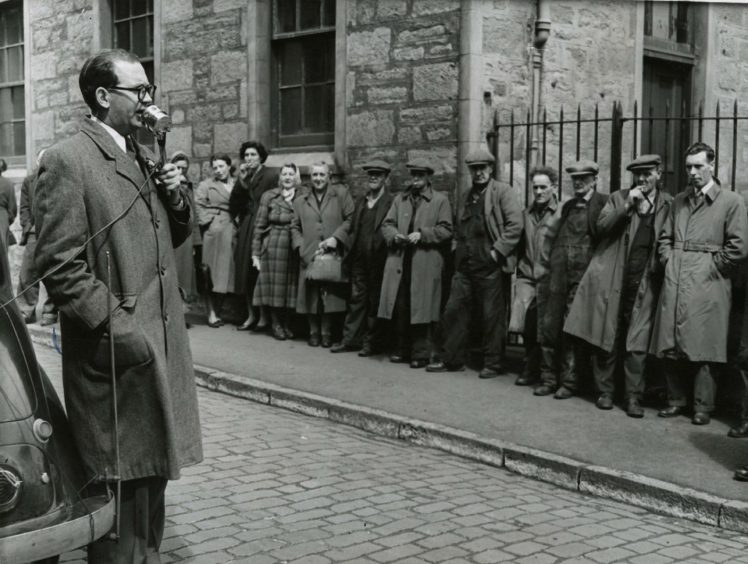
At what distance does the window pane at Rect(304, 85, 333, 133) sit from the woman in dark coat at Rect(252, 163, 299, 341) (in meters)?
1.01

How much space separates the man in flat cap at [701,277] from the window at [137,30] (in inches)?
348

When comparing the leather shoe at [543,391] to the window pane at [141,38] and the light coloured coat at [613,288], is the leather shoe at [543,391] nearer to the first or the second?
the light coloured coat at [613,288]

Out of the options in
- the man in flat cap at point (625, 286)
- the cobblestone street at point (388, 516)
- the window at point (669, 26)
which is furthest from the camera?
the window at point (669, 26)

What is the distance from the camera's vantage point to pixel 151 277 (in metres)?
3.75

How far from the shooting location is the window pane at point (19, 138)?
56.3ft

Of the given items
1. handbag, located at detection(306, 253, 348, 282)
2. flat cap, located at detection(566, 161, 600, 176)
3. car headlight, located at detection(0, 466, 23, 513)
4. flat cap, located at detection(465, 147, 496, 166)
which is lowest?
car headlight, located at detection(0, 466, 23, 513)

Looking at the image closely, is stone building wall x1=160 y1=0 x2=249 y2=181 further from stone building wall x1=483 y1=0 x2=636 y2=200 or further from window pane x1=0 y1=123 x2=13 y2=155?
window pane x1=0 y1=123 x2=13 y2=155

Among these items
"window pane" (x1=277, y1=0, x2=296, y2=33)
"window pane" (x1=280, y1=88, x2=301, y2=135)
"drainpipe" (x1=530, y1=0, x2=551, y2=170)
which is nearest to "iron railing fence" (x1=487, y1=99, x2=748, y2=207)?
"drainpipe" (x1=530, y1=0, x2=551, y2=170)

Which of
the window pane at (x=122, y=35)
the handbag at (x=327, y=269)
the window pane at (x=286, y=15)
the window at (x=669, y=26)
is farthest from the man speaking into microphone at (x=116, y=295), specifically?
the window pane at (x=122, y=35)

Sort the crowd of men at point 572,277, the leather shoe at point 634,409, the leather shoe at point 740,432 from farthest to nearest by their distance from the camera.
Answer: the leather shoe at point 634,409, the crowd of men at point 572,277, the leather shoe at point 740,432

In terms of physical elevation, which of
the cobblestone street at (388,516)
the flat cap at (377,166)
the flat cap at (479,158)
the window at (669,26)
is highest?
the window at (669,26)

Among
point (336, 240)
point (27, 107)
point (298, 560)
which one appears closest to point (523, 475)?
point (298, 560)

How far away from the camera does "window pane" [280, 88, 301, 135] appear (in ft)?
40.3

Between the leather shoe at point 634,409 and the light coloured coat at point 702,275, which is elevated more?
the light coloured coat at point 702,275
